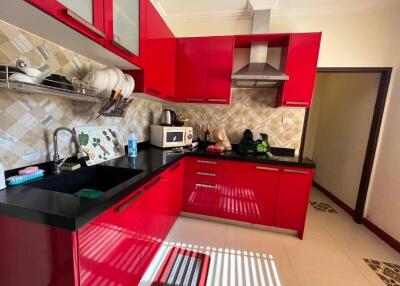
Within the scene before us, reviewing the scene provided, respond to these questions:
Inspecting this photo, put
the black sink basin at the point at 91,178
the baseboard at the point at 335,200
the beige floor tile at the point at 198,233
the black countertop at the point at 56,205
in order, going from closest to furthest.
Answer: the black countertop at the point at 56,205 < the black sink basin at the point at 91,178 < the beige floor tile at the point at 198,233 < the baseboard at the point at 335,200

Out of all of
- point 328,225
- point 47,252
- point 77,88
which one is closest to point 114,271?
point 47,252

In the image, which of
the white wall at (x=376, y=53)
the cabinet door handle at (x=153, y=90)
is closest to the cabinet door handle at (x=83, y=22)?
the cabinet door handle at (x=153, y=90)

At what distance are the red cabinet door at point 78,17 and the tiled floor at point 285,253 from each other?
1.72 m

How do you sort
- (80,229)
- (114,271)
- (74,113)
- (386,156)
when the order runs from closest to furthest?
1. (80,229)
2. (114,271)
3. (74,113)
4. (386,156)

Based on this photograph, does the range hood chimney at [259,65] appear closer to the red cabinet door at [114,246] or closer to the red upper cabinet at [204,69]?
the red upper cabinet at [204,69]

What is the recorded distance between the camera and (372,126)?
2.31 metres

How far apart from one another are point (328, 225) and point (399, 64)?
209cm

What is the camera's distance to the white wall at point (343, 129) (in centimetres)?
252

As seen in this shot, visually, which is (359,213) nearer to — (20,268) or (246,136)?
(246,136)

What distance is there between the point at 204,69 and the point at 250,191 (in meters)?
1.57

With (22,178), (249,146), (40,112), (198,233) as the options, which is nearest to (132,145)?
(40,112)

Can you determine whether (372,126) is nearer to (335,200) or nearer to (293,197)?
(335,200)

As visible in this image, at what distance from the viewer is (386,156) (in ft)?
7.09

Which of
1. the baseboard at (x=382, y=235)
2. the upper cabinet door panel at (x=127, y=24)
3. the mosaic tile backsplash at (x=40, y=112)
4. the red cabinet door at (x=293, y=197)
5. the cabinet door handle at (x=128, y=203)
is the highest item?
the upper cabinet door panel at (x=127, y=24)
